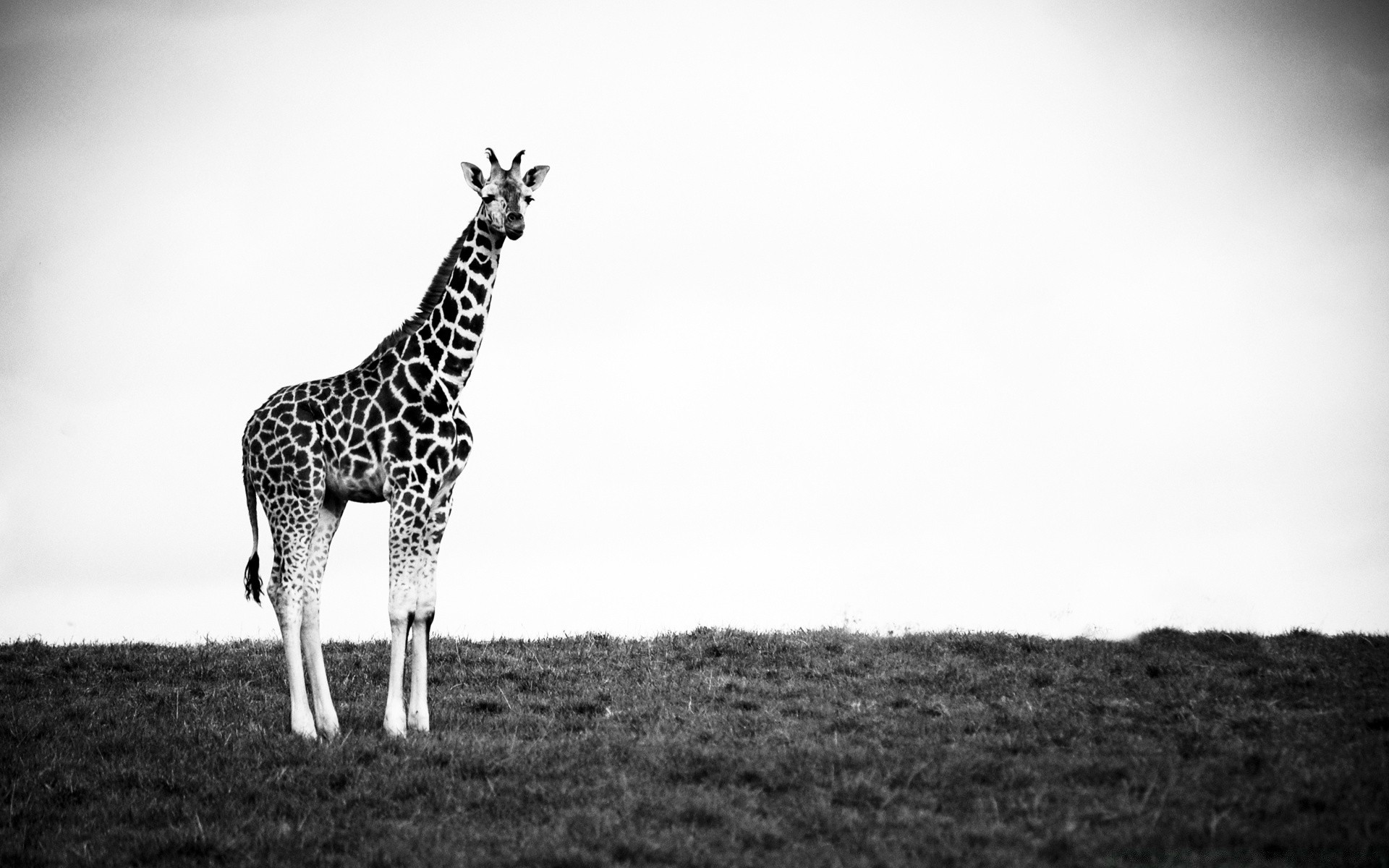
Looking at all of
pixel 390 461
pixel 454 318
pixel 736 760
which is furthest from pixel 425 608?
pixel 736 760

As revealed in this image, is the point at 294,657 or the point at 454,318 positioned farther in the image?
the point at 454,318

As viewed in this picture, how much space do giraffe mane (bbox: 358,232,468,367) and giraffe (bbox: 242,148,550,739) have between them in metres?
0.03

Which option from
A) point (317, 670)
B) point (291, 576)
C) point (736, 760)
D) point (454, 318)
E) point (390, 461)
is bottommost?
point (736, 760)

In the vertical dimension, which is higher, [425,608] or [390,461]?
[390,461]

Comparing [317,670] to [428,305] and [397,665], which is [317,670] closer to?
[397,665]

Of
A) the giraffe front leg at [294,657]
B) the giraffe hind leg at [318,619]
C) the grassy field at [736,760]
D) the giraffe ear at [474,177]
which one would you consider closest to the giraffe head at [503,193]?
the giraffe ear at [474,177]

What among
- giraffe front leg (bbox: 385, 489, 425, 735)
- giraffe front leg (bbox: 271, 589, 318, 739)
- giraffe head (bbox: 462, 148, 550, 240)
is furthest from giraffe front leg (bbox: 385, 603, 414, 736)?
giraffe head (bbox: 462, 148, 550, 240)

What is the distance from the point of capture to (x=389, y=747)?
1255 cm

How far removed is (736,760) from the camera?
11.6 m

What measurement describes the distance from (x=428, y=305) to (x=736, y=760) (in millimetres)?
7845

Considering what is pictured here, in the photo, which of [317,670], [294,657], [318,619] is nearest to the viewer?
[294,657]

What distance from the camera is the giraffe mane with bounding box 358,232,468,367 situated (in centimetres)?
1537

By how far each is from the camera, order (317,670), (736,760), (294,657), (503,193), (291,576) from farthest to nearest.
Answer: (503,193)
(291,576)
(317,670)
(294,657)
(736,760)

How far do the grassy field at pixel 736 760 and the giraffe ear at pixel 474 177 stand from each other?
713 cm
